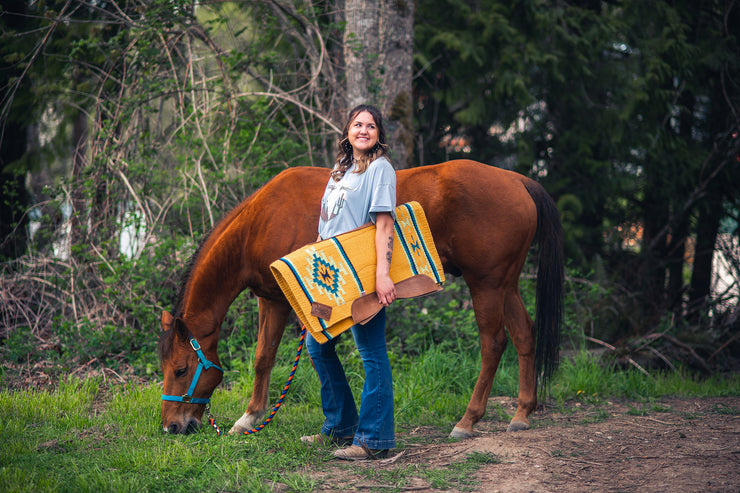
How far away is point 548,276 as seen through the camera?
439 centimetres

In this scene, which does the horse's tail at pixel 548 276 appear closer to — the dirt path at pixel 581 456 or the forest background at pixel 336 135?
the dirt path at pixel 581 456

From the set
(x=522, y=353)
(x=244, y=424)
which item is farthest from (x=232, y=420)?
(x=522, y=353)

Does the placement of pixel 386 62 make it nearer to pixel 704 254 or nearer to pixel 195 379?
pixel 195 379

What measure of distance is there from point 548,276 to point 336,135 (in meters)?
2.81

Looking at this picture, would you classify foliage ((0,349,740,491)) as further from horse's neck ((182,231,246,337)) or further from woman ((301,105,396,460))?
horse's neck ((182,231,246,337))

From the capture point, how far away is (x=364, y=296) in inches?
119

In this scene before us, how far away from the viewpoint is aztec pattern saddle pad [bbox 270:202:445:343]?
293cm

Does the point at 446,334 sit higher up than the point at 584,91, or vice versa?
the point at 584,91

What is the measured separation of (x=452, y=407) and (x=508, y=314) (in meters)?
0.83

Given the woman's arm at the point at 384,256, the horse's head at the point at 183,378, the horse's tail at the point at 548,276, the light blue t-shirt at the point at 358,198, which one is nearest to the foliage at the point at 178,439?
the horse's head at the point at 183,378

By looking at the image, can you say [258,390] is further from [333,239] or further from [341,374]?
[333,239]

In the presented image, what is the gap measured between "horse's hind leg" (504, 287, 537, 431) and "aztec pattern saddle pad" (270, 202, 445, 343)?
4.60ft

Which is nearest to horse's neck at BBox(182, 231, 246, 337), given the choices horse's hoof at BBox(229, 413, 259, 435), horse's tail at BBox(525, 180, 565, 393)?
horse's hoof at BBox(229, 413, 259, 435)

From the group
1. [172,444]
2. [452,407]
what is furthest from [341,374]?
[452,407]
